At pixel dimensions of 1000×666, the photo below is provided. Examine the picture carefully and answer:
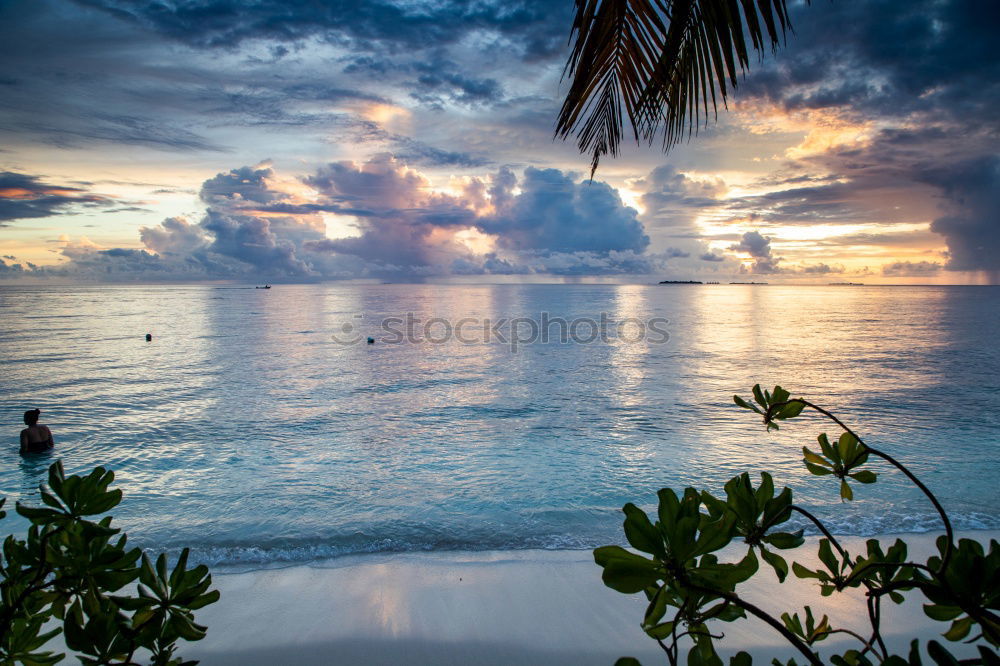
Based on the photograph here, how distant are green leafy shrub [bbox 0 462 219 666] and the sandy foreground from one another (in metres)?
3.37

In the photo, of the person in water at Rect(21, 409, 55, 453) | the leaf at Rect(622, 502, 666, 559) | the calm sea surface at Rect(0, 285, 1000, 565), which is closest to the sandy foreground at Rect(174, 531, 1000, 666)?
the calm sea surface at Rect(0, 285, 1000, 565)

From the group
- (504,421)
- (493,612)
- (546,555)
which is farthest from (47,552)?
(504,421)

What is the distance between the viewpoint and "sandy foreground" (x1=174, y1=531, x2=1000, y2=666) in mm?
4309

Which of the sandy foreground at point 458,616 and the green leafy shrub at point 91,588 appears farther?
the sandy foreground at point 458,616

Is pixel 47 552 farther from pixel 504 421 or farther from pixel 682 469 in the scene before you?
pixel 504 421

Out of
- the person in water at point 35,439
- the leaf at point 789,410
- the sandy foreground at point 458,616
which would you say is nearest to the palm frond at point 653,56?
the leaf at point 789,410

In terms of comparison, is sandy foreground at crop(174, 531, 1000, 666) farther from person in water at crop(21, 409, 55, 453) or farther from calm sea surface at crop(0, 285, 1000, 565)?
person in water at crop(21, 409, 55, 453)

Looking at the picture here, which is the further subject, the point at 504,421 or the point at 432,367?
the point at 432,367

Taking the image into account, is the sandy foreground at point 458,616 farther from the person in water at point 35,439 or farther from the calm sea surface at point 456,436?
the person in water at point 35,439

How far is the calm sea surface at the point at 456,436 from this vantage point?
716 centimetres

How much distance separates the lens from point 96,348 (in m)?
26.0

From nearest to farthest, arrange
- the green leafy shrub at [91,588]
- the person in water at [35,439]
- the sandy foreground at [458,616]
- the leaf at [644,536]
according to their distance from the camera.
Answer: the leaf at [644,536] → the green leafy shrub at [91,588] → the sandy foreground at [458,616] → the person in water at [35,439]

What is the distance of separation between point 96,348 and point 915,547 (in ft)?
106

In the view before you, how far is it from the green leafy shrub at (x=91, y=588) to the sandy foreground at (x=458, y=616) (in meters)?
3.37
